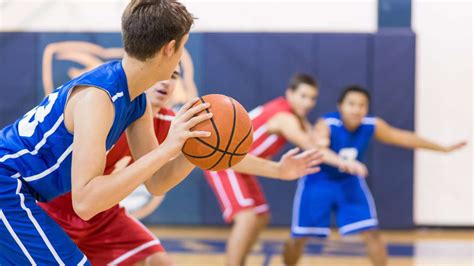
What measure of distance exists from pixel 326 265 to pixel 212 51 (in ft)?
9.68

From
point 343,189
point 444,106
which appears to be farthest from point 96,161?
point 444,106

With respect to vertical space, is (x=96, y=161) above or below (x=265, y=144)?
above

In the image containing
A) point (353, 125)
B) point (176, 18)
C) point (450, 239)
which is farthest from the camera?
point (450, 239)

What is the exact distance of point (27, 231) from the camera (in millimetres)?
2867

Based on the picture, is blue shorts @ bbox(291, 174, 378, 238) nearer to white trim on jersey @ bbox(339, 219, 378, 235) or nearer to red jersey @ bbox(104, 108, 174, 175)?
white trim on jersey @ bbox(339, 219, 378, 235)

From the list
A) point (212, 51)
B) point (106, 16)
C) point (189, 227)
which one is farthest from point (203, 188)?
point (106, 16)

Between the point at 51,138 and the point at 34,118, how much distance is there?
0.50 ft

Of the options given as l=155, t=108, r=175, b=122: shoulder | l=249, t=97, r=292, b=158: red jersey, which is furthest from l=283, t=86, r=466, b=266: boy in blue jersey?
l=155, t=108, r=175, b=122: shoulder

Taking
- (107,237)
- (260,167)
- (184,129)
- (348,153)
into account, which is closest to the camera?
(184,129)

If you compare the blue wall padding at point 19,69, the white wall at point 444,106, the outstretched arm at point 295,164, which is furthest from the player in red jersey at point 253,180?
the blue wall padding at point 19,69

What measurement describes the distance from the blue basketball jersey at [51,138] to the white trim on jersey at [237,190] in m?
2.72

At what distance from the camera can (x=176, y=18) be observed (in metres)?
2.73

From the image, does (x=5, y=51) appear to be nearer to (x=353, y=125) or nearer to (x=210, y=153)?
(x=353, y=125)

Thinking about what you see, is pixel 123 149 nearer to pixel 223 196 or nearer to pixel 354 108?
pixel 223 196
